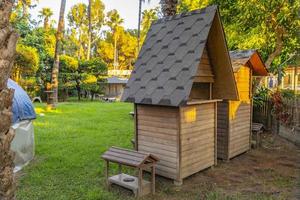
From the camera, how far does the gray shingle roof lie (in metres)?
5.53

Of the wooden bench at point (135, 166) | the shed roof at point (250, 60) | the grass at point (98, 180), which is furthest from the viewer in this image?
the shed roof at point (250, 60)

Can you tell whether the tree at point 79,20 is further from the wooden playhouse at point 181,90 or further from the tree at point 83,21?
the wooden playhouse at point 181,90

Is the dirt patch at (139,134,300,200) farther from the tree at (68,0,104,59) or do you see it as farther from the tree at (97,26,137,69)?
the tree at (97,26,137,69)

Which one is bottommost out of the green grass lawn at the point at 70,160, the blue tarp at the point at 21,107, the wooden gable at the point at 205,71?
the green grass lawn at the point at 70,160

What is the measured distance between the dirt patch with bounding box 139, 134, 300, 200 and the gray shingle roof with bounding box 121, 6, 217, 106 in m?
1.77

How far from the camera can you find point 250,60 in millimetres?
8477

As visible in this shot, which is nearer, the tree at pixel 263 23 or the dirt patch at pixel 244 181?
the dirt patch at pixel 244 181

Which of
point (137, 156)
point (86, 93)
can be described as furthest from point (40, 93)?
point (137, 156)

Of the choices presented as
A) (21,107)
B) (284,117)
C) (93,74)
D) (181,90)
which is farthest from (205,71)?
(93,74)

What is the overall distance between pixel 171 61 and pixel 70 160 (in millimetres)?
3809

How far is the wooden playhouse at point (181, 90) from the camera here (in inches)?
224

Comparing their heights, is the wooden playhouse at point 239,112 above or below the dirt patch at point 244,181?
above

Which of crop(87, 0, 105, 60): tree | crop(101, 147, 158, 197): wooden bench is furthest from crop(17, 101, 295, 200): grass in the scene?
crop(87, 0, 105, 60): tree

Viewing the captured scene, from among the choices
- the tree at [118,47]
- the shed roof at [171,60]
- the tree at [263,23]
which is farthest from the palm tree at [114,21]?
the shed roof at [171,60]
